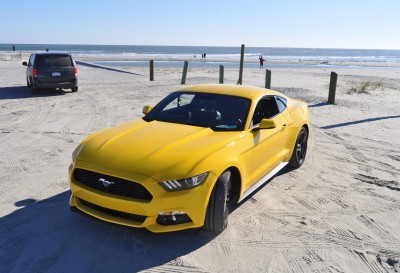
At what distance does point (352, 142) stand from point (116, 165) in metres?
6.18

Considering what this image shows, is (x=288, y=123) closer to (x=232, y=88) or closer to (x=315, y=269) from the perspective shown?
(x=232, y=88)

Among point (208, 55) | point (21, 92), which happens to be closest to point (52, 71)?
point (21, 92)

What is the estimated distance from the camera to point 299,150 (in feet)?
21.0

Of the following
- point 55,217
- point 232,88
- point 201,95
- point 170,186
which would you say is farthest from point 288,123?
point 55,217

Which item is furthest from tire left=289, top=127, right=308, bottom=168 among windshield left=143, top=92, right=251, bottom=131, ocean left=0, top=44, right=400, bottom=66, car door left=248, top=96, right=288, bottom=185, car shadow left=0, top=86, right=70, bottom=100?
ocean left=0, top=44, right=400, bottom=66

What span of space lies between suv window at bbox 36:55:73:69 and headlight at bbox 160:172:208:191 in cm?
1216

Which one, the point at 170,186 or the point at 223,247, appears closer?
the point at 170,186

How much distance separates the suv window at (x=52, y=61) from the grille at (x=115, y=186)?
37.8 ft

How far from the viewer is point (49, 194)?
5078mm

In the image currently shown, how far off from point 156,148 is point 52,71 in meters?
11.6

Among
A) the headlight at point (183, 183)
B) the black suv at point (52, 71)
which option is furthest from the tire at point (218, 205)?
the black suv at point (52, 71)

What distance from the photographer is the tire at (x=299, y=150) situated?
6230 millimetres

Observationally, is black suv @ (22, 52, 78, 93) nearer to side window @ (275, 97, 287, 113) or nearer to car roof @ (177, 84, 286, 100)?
car roof @ (177, 84, 286, 100)

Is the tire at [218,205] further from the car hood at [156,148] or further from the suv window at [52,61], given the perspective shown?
the suv window at [52,61]
